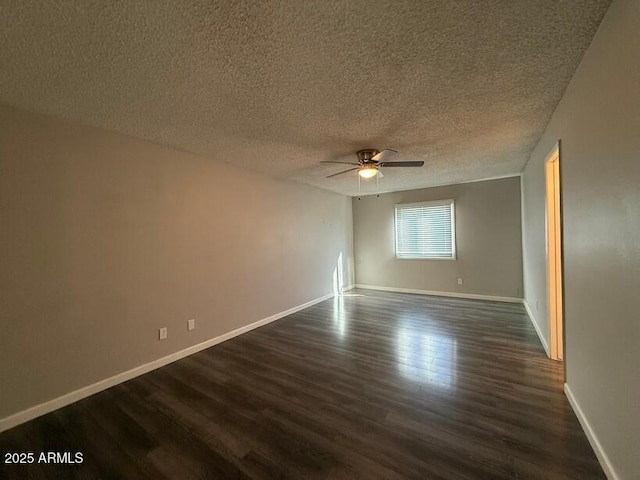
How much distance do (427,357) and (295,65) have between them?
9.80 ft

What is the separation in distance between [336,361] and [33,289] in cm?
274

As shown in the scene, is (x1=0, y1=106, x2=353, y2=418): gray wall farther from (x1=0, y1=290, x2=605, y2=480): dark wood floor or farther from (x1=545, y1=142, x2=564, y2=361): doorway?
(x1=545, y1=142, x2=564, y2=361): doorway

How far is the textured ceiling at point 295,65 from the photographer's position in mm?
1253

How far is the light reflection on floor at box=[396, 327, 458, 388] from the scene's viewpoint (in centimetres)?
241

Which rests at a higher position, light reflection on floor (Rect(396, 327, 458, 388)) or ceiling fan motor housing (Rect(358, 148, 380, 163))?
ceiling fan motor housing (Rect(358, 148, 380, 163))

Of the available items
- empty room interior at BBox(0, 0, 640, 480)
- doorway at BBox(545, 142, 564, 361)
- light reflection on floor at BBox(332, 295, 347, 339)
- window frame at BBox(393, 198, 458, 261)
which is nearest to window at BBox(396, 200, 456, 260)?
window frame at BBox(393, 198, 458, 261)

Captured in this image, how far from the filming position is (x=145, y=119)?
89.9 inches

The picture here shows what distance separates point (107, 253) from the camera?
2.44 m

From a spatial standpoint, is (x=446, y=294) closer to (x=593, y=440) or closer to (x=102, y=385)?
(x=593, y=440)

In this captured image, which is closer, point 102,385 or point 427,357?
point 102,385

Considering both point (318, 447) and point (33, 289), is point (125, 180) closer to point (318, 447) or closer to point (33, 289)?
point (33, 289)

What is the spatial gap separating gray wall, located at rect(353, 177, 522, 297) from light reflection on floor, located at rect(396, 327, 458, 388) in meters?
2.53

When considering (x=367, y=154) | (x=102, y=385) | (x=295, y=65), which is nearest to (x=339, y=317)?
(x=367, y=154)

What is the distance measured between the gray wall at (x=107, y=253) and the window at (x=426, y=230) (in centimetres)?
358
